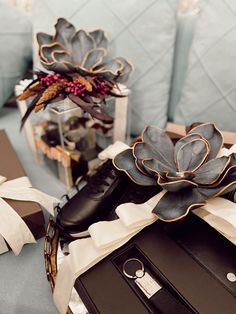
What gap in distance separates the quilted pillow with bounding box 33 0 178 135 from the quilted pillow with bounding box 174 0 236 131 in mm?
73

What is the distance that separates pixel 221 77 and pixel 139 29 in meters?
0.24

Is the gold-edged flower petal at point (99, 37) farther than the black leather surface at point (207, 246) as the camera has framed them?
Yes

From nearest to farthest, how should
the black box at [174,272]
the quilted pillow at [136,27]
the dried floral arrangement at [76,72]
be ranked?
the black box at [174,272] → the dried floral arrangement at [76,72] → the quilted pillow at [136,27]

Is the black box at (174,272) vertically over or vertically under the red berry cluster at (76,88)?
under

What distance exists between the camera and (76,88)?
21.6 inches

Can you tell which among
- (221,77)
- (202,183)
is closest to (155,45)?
(221,77)

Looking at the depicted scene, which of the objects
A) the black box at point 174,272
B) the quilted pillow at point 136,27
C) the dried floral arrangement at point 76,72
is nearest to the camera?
the black box at point 174,272

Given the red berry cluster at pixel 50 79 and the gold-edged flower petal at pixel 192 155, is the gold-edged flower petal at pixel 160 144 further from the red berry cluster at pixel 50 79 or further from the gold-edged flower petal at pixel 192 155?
the red berry cluster at pixel 50 79

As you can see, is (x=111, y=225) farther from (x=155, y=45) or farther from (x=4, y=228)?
(x=155, y=45)

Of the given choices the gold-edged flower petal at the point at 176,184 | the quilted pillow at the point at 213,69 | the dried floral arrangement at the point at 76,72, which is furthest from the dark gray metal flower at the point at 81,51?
the gold-edged flower petal at the point at 176,184

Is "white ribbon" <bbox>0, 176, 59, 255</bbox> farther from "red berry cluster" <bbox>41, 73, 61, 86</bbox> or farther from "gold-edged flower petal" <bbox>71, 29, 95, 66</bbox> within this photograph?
"gold-edged flower petal" <bbox>71, 29, 95, 66</bbox>

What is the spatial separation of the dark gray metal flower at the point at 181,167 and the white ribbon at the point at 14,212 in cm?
17

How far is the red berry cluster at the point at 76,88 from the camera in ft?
1.80

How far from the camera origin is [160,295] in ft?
1.20
